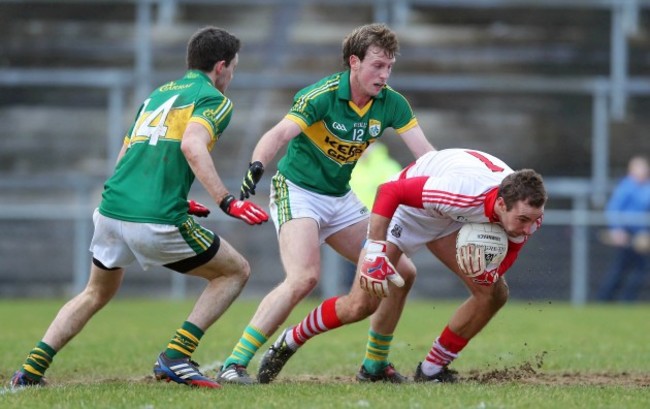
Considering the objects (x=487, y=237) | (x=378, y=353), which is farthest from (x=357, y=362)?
(x=487, y=237)

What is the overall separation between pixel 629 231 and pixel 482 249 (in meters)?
11.5

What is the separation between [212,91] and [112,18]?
56.3 ft

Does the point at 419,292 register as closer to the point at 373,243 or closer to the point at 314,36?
the point at 314,36

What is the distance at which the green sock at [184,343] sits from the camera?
725 cm

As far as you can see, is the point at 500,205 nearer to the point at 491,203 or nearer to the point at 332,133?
the point at 491,203

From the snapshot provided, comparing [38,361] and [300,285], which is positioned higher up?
[300,285]

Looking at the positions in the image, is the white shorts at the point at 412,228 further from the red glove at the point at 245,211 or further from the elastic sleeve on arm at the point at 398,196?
the red glove at the point at 245,211

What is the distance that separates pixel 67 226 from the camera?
18547mm

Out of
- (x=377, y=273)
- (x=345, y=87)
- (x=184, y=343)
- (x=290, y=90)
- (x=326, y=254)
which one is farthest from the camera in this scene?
(x=290, y=90)

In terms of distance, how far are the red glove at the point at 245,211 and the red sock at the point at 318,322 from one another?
113 centimetres

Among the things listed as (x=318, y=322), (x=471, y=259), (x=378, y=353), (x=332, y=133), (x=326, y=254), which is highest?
(x=332, y=133)

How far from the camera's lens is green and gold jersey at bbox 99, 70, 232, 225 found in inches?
279

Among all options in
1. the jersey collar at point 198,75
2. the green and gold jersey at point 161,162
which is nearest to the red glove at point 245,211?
the green and gold jersey at point 161,162

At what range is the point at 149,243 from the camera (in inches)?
278
